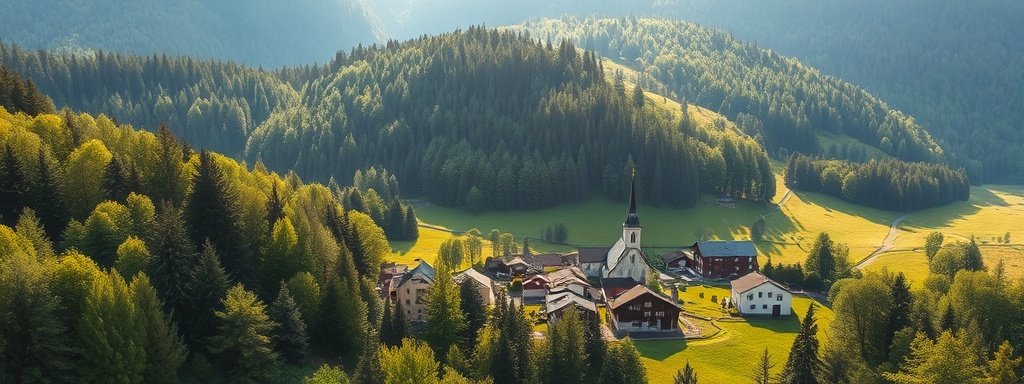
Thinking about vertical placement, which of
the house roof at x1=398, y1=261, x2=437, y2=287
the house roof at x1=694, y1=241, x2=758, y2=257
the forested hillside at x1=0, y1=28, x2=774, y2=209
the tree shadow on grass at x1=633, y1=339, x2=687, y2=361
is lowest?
the tree shadow on grass at x1=633, y1=339, x2=687, y2=361

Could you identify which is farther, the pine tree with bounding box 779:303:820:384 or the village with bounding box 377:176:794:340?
the village with bounding box 377:176:794:340

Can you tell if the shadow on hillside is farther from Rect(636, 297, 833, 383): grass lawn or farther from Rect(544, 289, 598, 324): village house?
Rect(544, 289, 598, 324): village house

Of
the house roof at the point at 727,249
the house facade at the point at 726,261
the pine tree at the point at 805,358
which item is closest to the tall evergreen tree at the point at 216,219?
the pine tree at the point at 805,358

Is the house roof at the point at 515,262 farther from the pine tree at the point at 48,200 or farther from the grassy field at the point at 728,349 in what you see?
the pine tree at the point at 48,200

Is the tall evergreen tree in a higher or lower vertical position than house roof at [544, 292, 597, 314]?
→ higher

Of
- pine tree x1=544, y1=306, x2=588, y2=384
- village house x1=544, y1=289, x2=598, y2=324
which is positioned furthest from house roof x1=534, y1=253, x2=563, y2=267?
pine tree x1=544, y1=306, x2=588, y2=384

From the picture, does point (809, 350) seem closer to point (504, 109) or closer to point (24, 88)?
point (24, 88)
